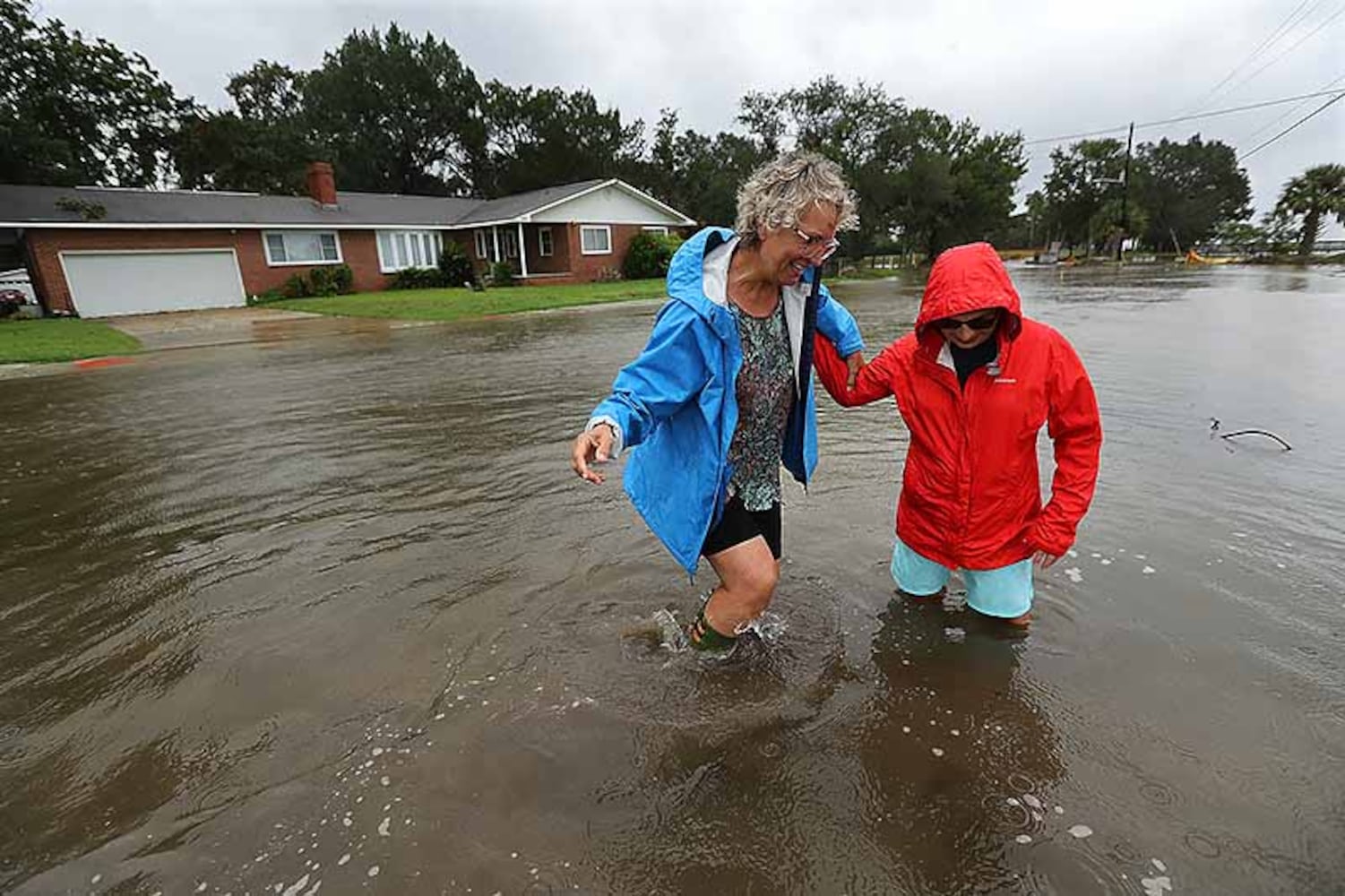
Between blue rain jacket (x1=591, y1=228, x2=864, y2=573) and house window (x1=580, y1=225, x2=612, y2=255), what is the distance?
103ft

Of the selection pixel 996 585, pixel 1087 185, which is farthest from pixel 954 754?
pixel 1087 185

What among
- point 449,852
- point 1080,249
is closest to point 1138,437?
point 449,852

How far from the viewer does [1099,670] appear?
3.03 metres

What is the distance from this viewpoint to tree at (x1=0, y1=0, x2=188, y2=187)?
102ft

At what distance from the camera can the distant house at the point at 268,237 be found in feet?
76.9

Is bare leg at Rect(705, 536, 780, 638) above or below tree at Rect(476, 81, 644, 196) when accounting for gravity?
below

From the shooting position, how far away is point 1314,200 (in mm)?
40406

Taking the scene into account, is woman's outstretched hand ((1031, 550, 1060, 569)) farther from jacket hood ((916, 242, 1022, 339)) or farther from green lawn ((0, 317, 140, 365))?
green lawn ((0, 317, 140, 365))

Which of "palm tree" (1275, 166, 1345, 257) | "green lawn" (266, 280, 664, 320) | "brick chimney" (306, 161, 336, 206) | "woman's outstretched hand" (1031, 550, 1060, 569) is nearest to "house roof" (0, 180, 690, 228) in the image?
"brick chimney" (306, 161, 336, 206)

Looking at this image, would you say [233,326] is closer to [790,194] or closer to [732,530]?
[732,530]

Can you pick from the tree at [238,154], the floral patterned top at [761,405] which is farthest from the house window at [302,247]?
the floral patterned top at [761,405]

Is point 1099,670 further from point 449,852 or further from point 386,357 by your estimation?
point 386,357

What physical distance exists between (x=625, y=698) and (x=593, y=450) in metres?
1.25

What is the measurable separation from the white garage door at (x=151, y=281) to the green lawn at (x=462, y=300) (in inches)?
78.4
